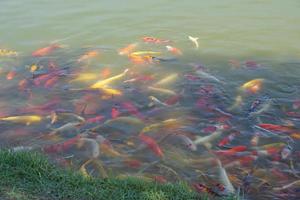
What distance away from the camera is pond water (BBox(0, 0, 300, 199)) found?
7082mm

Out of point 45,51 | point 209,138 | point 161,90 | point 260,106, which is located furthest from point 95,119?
point 45,51

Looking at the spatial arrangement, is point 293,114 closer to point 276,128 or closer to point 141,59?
point 276,128

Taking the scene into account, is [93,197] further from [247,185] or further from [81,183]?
[247,185]

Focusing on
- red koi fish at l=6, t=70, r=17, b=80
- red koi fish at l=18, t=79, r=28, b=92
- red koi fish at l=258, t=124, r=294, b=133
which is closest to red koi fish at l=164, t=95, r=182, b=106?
red koi fish at l=258, t=124, r=294, b=133

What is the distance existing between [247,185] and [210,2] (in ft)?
24.3

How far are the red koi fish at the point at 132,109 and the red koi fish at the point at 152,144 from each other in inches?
21.6

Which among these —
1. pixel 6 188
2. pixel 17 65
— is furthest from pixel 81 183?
pixel 17 65

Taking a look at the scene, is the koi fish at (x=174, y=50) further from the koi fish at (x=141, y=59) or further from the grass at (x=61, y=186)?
the grass at (x=61, y=186)

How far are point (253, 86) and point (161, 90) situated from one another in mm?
1518

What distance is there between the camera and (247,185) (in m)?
6.61

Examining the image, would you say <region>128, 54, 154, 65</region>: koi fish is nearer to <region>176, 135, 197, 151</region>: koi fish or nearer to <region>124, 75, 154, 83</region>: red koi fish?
<region>124, 75, 154, 83</region>: red koi fish

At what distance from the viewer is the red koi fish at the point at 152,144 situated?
7363 millimetres

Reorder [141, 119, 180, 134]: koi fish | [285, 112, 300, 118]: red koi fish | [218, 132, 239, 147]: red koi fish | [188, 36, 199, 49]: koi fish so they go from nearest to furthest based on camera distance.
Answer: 1. [218, 132, 239, 147]: red koi fish
2. [141, 119, 180, 134]: koi fish
3. [285, 112, 300, 118]: red koi fish
4. [188, 36, 199, 49]: koi fish

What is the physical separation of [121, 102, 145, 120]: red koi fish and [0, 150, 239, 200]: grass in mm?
2107
